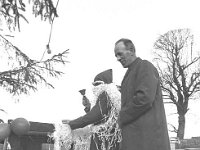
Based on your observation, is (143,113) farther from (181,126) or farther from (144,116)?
(181,126)

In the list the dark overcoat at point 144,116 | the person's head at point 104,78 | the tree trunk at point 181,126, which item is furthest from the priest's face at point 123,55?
the tree trunk at point 181,126

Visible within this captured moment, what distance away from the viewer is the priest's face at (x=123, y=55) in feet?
11.5

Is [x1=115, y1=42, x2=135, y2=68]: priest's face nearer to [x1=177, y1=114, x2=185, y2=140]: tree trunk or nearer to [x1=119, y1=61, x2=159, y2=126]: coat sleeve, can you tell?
[x1=119, y1=61, x2=159, y2=126]: coat sleeve

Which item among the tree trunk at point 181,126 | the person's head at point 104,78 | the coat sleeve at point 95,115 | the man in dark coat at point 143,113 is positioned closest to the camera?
the man in dark coat at point 143,113

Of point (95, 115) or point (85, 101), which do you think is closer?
point (95, 115)

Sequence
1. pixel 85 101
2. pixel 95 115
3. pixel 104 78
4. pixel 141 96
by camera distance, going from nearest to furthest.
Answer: pixel 141 96 < pixel 95 115 < pixel 104 78 < pixel 85 101

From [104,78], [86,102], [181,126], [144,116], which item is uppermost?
[181,126]

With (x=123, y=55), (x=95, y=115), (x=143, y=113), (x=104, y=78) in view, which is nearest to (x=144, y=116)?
(x=143, y=113)

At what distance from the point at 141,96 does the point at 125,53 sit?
1.36 feet

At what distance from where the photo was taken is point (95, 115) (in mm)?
4418

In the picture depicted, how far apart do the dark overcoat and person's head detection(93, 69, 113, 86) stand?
4.19 feet

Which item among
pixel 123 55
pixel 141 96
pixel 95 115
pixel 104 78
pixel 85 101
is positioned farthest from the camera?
pixel 85 101

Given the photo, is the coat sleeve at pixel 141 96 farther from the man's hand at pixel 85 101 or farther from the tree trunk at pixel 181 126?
the tree trunk at pixel 181 126

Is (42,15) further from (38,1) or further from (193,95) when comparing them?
(193,95)
